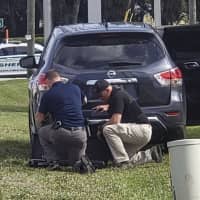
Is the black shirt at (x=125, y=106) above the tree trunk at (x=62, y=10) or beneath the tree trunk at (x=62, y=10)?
beneath

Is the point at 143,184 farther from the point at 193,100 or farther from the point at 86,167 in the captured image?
the point at 193,100

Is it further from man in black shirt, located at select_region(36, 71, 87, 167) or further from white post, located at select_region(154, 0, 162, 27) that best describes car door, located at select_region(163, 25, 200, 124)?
white post, located at select_region(154, 0, 162, 27)

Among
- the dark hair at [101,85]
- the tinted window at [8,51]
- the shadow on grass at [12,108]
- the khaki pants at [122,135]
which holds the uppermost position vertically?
the dark hair at [101,85]

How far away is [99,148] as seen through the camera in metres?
9.54

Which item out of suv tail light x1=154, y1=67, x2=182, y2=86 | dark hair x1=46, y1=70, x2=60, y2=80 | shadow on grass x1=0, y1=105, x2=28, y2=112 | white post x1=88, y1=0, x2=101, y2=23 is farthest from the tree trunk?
dark hair x1=46, y1=70, x2=60, y2=80

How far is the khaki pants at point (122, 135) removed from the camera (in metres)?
8.93

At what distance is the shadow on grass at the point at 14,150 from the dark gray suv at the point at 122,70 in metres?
0.84

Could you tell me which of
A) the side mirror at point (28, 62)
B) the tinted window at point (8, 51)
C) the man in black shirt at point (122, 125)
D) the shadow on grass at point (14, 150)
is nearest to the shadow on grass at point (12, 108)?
the shadow on grass at point (14, 150)

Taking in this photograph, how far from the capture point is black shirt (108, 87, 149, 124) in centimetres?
884

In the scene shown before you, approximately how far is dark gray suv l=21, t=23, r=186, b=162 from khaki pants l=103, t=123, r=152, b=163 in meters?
0.18

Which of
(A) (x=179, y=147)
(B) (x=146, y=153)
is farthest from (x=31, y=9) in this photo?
(A) (x=179, y=147)

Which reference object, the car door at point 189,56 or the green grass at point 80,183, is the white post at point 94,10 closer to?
the car door at point 189,56

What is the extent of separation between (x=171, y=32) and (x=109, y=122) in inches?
120

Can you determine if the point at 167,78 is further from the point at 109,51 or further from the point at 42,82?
the point at 42,82
